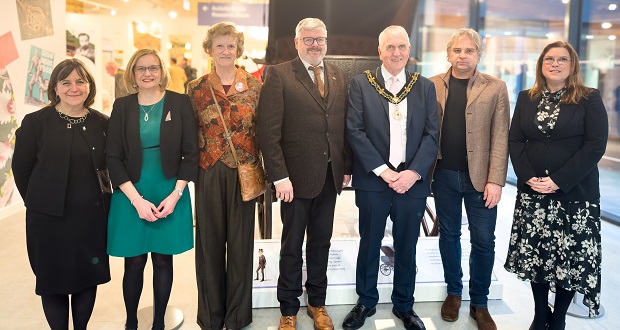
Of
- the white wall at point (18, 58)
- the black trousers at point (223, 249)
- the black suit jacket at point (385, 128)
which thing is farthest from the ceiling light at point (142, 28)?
the black suit jacket at point (385, 128)

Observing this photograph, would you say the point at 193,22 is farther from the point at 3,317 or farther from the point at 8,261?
the point at 3,317

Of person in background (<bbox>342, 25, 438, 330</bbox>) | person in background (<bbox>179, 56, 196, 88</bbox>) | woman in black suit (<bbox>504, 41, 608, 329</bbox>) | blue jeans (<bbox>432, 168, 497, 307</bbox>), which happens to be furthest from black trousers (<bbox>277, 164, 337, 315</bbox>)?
person in background (<bbox>179, 56, 196, 88</bbox>)

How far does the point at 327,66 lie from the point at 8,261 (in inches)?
126

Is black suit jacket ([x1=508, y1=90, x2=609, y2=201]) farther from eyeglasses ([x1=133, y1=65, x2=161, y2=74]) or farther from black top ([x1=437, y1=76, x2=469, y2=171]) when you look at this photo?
eyeglasses ([x1=133, y1=65, x2=161, y2=74])

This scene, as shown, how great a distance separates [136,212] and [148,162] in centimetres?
26

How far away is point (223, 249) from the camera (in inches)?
108

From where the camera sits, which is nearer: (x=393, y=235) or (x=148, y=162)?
(x=148, y=162)

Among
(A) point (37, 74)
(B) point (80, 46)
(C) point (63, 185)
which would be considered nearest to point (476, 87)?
(C) point (63, 185)

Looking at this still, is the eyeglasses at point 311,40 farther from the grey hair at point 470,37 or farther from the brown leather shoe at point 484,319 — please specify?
the brown leather shoe at point 484,319

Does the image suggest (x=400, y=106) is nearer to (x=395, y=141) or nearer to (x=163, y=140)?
(x=395, y=141)

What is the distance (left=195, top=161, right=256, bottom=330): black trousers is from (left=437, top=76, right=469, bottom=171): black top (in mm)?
1167

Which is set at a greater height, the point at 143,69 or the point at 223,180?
the point at 143,69

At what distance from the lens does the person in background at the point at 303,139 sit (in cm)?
260

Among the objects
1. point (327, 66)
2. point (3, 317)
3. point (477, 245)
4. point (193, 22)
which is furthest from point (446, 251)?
point (193, 22)
